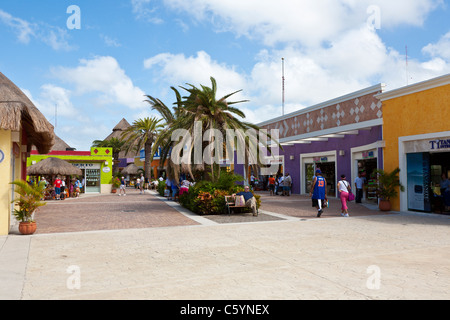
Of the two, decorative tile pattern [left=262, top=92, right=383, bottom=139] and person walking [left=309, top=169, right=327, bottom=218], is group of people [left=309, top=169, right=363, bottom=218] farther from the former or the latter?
decorative tile pattern [left=262, top=92, right=383, bottom=139]

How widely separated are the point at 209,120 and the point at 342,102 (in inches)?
383

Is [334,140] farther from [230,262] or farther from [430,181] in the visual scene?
[230,262]

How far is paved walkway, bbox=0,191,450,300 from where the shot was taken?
4.73m

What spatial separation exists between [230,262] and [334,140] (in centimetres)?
1798

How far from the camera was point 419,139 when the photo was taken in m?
14.0

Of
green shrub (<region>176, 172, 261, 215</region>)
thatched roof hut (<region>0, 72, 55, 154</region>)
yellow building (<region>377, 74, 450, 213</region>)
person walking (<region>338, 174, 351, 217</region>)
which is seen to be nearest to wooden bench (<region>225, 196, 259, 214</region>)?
green shrub (<region>176, 172, 261, 215</region>)

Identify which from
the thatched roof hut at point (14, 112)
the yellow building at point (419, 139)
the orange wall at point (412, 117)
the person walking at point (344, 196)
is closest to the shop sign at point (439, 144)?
the yellow building at point (419, 139)

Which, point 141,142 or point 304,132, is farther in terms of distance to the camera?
point 141,142

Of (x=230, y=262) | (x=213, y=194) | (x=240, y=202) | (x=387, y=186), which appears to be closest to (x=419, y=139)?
(x=387, y=186)

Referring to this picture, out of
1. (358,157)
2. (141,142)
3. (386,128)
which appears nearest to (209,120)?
(386,128)

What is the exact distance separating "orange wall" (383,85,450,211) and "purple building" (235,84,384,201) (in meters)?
0.72

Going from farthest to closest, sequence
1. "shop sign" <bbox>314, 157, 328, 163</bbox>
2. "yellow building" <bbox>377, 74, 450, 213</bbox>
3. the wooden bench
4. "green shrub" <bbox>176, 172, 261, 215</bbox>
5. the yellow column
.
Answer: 1. "shop sign" <bbox>314, 157, 328, 163</bbox>
2. "green shrub" <bbox>176, 172, 261, 215</bbox>
3. the wooden bench
4. "yellow building" <bbox>377, 74, 450, 213</bbox>
5. the yellow column

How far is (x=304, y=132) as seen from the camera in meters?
25.9
